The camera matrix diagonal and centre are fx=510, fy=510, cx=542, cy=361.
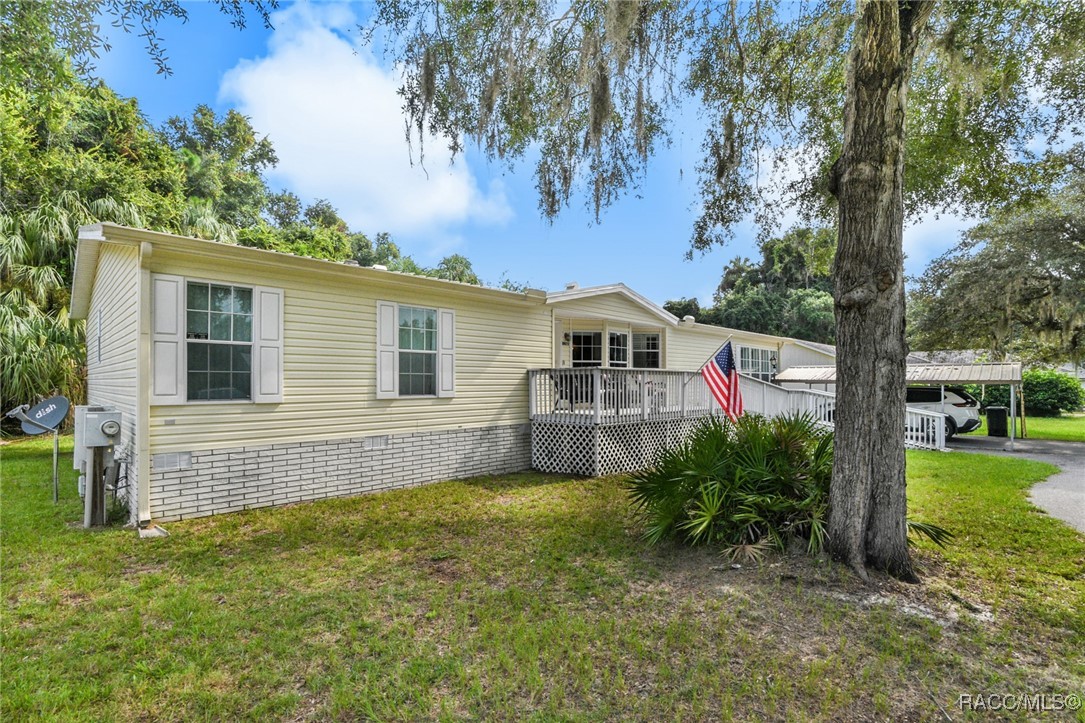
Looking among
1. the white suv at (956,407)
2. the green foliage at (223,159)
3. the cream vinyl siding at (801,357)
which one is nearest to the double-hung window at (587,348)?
the white suv at (956,407)

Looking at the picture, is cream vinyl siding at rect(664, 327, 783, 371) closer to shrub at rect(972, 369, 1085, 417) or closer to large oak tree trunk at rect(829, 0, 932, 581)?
large oak tree trunk at rect(829, 0, 932, 581)

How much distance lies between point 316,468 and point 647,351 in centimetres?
842

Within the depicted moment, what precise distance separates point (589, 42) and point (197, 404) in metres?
5.73

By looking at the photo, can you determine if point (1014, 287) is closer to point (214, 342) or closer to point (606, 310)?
point (606, 310)

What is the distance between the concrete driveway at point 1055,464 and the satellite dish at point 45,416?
11.3 meters

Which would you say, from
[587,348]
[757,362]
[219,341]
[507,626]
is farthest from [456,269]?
[507,626]

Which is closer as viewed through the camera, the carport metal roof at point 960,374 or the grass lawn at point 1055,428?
the carport metal roof at point 960,374

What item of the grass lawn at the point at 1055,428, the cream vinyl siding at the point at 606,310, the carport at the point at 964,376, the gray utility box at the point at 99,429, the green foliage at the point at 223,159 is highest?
the green foliage at the point at 223,159

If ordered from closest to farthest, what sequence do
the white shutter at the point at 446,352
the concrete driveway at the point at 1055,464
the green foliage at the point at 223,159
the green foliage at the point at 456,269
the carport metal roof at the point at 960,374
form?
the concrete driveway at the point at 1055,464
the white shutter at the point at 446,352
the carport metal roof at the point at 960,374
the green foliage at the point at 223,159
the green foliage at the point at 456,269

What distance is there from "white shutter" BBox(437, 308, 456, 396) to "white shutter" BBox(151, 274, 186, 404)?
11.2 ft

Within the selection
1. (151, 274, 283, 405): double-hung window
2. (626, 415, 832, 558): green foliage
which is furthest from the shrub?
(151, 274, 283, 405): double-hung window

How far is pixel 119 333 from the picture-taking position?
6867 millimetres

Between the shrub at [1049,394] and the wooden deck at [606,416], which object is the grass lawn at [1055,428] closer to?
the shrub at [1049,394]

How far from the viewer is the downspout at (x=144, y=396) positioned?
549cm
